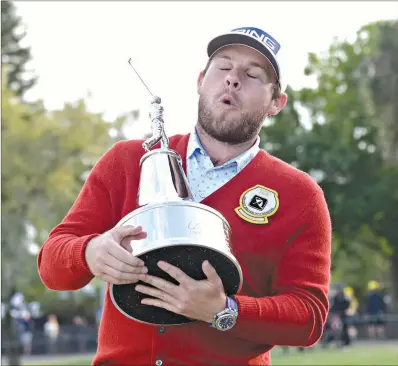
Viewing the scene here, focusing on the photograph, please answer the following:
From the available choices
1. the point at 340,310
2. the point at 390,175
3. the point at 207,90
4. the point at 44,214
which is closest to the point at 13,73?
the point at 390,175

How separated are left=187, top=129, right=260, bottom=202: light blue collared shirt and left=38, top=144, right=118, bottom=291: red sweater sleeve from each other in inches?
13.4

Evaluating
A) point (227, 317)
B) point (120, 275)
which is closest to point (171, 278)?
point (120, 275)

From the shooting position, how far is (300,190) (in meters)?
3.48

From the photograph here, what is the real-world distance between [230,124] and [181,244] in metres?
0.87

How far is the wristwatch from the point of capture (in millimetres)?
2854

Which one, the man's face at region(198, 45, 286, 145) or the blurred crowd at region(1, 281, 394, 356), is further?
the blurred crowd at region(1, 281, 394, 356)

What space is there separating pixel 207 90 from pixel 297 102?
35.7 metres

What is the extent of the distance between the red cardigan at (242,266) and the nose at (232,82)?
393mm

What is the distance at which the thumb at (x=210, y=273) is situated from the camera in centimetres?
268

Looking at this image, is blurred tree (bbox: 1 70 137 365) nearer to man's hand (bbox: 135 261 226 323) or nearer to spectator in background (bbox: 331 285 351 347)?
spectator in background (bbox: 331 285 351 347)

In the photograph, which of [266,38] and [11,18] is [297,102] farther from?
[266,38]

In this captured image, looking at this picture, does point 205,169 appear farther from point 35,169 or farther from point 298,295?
point 35,169

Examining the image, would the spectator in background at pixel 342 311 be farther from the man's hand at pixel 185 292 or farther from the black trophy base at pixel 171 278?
the man's hand at pixel 185 292

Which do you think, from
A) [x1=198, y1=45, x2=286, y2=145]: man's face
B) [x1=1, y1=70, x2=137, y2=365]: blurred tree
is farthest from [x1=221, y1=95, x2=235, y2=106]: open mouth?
[x1=1, y1=70, x2=137, y2=365]: blurred tree
